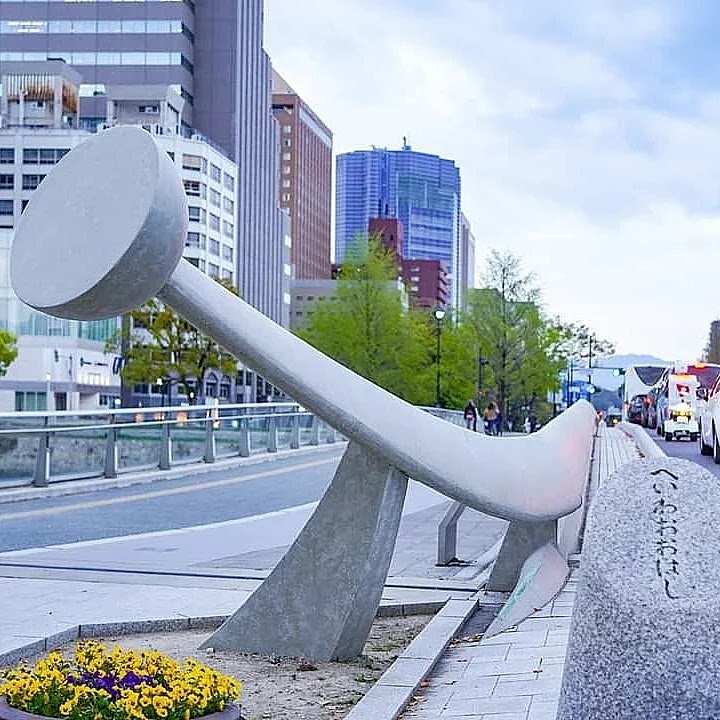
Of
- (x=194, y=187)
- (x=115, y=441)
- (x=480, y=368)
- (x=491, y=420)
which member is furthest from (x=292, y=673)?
(x=194, y=187)

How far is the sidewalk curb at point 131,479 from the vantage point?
16.9 m

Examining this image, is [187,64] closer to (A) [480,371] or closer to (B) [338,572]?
(A) [480,371]

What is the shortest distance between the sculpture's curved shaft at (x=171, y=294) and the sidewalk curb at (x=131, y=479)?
10598mm

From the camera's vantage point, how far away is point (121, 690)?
4.54 m

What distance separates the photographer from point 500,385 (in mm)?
56750

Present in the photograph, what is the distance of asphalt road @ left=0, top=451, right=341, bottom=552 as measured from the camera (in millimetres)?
13688

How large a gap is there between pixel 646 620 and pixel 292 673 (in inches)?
131

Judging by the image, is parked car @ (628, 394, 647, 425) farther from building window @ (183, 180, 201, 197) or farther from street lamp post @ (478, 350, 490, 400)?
building window @ (183, 180, 201, 197)

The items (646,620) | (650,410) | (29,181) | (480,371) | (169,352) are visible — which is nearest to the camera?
(646,620)

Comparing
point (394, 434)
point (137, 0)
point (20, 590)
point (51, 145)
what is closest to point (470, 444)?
point (394, 434)

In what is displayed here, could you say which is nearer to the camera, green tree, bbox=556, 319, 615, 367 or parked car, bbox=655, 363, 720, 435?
parked car, bbox=655, 363, 720, 435

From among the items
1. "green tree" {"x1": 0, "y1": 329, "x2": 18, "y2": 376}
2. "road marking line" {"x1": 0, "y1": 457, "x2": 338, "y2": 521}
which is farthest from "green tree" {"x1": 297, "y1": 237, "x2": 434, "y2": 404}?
"road marking line" {"x1": 0, "y1": 457, "x2": 338, "y2": 521}

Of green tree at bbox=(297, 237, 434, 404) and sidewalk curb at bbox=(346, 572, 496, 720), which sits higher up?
green tree at bbox=(297, 237, 434, 404)

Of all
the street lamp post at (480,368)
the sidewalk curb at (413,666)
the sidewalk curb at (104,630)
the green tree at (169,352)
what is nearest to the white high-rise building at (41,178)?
the green tree at (169,352)
